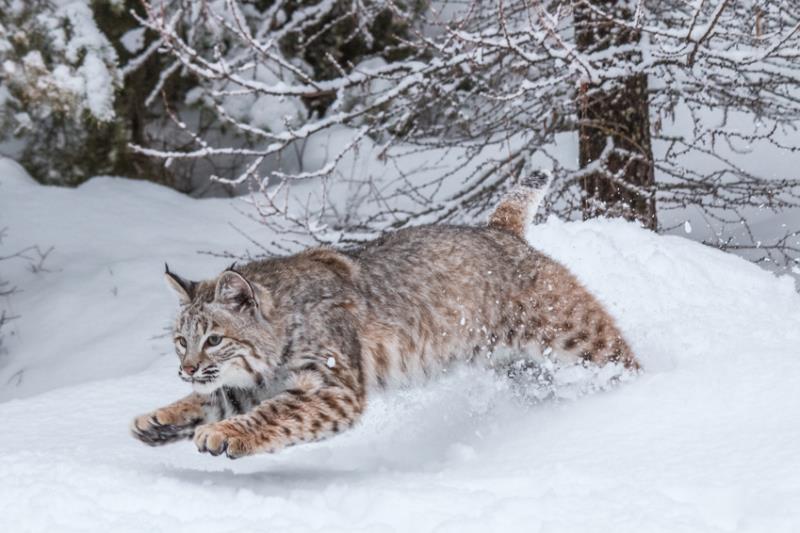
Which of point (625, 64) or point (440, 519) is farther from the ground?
point (625, 64)

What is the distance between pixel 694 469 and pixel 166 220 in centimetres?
793

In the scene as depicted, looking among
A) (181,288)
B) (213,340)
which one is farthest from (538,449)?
→ (181,288)

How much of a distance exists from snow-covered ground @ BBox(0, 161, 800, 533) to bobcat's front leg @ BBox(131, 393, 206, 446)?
0.12 m

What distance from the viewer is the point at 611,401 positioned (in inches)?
185

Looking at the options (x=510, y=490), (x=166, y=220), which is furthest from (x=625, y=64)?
(x=166, y=220)

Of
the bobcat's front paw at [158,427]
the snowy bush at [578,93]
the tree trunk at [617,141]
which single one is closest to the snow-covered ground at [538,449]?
the bobcat's front paw at [158,427]

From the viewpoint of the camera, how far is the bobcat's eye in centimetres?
430

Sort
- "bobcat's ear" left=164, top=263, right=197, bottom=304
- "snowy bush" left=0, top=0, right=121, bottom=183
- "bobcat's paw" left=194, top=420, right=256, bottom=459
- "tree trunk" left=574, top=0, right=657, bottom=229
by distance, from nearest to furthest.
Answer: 1. "bobcat's paw" left=194, top=420, right=256, bottom=459
2. "bobcat's ear" left=164, top=263, right=197, bottom=304
3. "tree trunk" left=574, top=0, right=657, bottom=229
4. "snowy bush" left=0, top=0, right=121, bottom=183

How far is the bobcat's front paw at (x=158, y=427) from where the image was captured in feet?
14.1

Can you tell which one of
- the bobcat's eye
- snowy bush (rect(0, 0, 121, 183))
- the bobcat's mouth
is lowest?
the bobcat's mouth

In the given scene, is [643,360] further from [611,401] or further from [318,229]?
[318,229]

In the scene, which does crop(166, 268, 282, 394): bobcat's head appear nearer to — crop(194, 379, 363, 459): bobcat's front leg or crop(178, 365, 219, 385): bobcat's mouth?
crop(178, 365, 219, 385): bobcat's mouth

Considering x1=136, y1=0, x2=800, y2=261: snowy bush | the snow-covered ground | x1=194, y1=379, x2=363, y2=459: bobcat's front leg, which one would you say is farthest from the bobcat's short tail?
x1=194, y1=379, x2=363, y2=459: bobcat's front leg

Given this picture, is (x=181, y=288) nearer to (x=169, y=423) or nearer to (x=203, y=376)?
(x=203, y=376)
